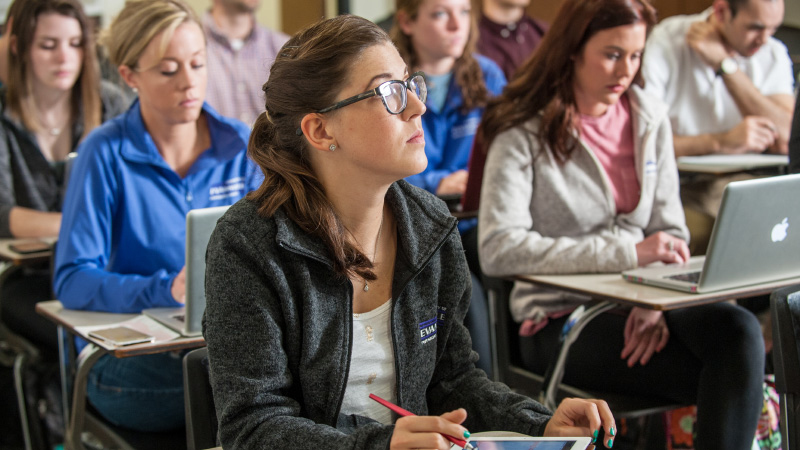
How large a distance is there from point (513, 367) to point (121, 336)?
102 centimetres

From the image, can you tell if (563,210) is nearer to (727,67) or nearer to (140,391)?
(140,391)

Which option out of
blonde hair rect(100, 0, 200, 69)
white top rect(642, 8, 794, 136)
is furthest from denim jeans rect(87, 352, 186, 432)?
white top rect(642, 8, 794, 136)

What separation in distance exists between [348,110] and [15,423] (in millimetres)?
2229

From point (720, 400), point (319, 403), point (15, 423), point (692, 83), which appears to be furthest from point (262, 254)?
point (692, 83)

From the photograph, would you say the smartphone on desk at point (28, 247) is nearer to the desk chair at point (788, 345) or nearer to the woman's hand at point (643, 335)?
the woman's hand at point (643, 335)

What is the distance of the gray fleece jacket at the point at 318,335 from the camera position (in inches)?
47.5

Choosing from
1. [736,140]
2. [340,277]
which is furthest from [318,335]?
[736,140]

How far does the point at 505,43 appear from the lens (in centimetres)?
420

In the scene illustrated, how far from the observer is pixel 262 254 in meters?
1.25

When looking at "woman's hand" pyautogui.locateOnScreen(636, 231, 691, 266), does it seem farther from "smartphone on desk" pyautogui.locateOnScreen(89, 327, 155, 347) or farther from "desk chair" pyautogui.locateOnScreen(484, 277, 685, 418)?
"smartphone on desk" pyautogui.locateOnScreen(89, 327, 155, 347)

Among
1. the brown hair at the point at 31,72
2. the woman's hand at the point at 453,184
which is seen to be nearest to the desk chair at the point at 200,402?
the woman's hand at the point at 453,184

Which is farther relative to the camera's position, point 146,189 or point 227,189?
point 227,189

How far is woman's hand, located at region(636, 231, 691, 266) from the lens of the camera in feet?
6.95

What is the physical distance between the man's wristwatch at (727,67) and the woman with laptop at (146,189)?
6.67 ft
